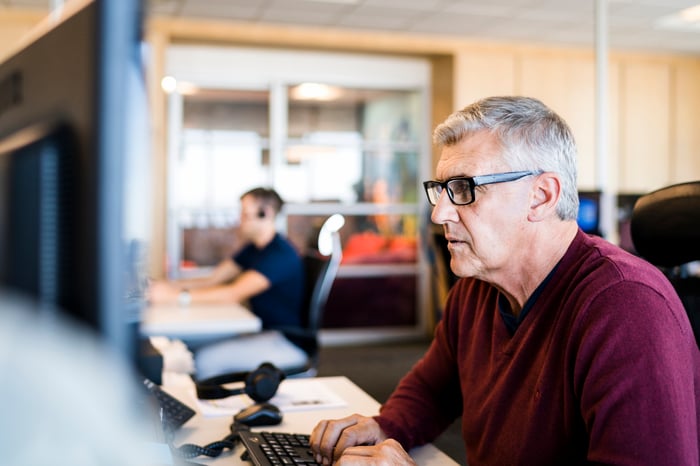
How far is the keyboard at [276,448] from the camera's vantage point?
1.26m

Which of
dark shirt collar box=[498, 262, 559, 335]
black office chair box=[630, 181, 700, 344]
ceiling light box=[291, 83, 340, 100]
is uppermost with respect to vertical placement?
ceiling light box=[291, 83, 340, 100]

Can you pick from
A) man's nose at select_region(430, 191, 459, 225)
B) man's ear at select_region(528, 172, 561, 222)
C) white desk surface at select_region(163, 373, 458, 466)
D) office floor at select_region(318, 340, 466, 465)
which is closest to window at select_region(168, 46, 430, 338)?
office floor at select_region(318, 340, 466, 465)

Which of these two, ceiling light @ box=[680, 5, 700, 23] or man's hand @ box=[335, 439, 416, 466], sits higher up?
ceiling light @ box=[680, 5, 700, 23]

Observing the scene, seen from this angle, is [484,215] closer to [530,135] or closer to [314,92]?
[530,135]

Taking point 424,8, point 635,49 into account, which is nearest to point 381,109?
point 424,8

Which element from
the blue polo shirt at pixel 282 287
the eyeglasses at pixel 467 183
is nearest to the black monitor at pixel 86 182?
the eyeglasses at pixel 467 183

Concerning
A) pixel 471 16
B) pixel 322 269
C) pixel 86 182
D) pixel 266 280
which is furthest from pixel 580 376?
pixel 471 16

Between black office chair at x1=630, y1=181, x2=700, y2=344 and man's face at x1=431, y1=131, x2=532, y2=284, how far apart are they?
1.07 ft

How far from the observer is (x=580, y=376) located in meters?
1.08

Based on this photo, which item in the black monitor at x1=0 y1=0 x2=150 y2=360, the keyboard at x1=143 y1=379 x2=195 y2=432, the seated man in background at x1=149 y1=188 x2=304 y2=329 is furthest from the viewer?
the seated man in background at x1=149 y1=188 x2=304 y2=329

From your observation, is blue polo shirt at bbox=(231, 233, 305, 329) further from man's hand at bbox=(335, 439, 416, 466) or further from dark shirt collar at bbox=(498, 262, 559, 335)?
man's hand at bbox=(335, 439, 416, 466)

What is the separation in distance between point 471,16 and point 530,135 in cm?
512

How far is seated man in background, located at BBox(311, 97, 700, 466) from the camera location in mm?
1003

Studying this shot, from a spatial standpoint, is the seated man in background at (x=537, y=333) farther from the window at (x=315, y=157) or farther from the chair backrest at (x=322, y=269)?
the window at (x=315, y=157)
